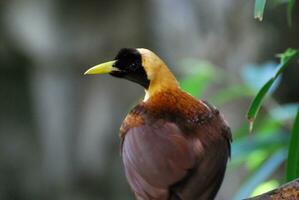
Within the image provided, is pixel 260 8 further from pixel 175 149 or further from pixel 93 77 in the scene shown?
pixel 93 77

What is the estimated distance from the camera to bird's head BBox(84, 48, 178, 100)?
3.30 meters

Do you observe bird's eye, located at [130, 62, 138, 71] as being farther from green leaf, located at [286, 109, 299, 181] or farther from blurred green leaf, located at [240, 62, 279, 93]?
blurred green leaf, located at [240, 62, 279, 93]

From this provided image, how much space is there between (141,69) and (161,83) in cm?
12

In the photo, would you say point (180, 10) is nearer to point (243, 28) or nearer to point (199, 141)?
point (243, 28)

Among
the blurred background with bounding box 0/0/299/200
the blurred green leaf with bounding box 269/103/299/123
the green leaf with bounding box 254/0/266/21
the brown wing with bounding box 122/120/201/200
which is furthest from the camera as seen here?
the blurred background with bounding box 0/0/299/200

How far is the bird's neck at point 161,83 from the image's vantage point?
3293mm

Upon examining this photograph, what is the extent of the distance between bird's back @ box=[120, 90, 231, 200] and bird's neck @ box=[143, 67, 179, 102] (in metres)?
0.15

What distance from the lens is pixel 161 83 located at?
332cm

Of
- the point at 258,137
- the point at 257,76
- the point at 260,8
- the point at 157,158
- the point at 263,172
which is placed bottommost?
the point at 263,172

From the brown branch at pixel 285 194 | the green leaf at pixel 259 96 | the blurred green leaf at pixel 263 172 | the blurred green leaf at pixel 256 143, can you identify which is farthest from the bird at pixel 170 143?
the blurred green leaf at pixel 263 172

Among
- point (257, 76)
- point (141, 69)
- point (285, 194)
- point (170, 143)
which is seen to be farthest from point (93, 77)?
point (285, 194)

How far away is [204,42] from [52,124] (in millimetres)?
2982

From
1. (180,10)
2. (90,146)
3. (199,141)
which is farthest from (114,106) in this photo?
(199,141)

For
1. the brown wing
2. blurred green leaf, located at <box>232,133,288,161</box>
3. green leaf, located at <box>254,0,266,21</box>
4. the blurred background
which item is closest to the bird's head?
the brown wing
